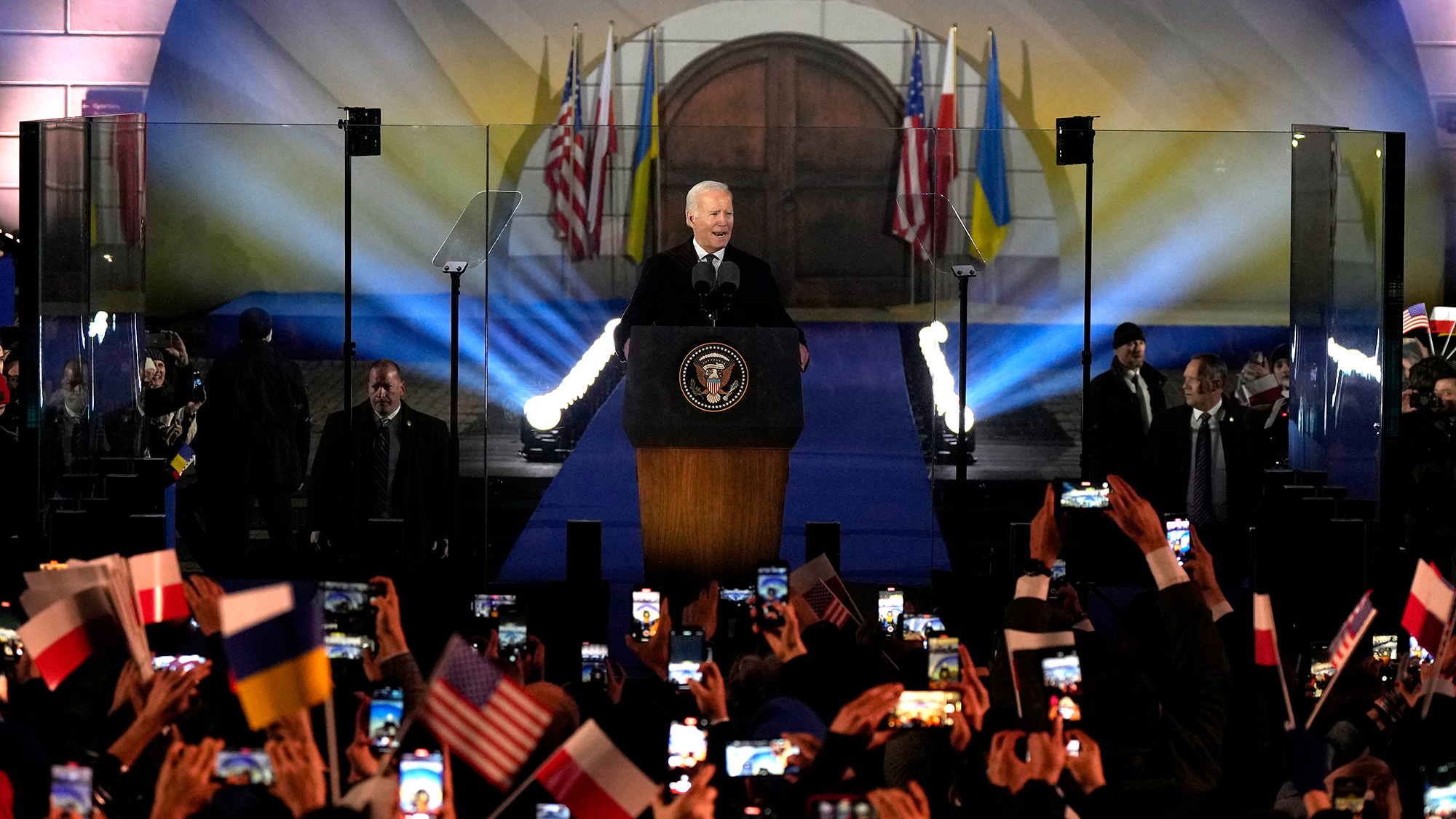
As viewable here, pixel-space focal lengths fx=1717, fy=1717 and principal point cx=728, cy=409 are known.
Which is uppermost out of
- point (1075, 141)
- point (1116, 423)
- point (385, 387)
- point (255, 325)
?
point (1075, 141)

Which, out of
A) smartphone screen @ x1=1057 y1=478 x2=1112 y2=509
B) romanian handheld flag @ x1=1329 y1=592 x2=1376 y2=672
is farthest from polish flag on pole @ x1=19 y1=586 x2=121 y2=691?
smartphone screen @ x1=1057 y1=478 x2=1112 y2=509

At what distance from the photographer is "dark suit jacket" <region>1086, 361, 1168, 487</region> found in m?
8.06

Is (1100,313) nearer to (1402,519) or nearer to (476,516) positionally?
(1402,519)

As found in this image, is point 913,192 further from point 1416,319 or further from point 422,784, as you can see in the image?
point 422,784

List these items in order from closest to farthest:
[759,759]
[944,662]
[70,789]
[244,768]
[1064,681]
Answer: [70,789]
[244,768]
[759,759]
[1064,681]
[944,662]

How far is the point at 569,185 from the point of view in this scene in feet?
26.3

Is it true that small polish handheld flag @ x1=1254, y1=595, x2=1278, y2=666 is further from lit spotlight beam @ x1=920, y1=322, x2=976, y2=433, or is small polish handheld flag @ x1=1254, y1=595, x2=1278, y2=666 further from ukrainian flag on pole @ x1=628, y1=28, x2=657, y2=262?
ukrainian flag on pole @ x1=628, y1=28, x2=657, y2=262

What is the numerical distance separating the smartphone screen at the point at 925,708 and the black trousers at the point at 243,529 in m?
4.37

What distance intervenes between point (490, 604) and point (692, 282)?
2.38 meters

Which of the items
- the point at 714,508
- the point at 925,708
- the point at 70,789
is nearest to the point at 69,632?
the point at 70,789

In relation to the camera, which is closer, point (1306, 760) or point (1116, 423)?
point (1306, 760)

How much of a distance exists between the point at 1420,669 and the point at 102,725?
12.4 ft

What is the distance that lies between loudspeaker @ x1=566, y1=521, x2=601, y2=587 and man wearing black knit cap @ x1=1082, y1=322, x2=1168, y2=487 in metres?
2.38

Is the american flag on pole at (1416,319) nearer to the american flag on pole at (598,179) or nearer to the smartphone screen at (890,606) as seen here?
the american flag on pole at (598,179)
